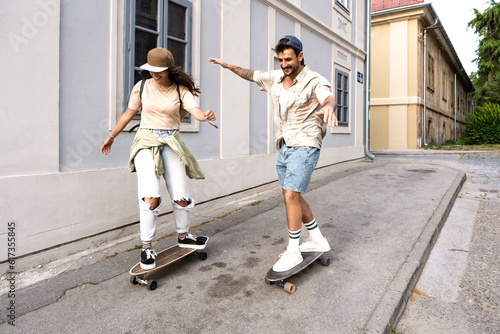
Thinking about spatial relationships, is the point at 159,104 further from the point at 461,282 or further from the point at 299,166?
Result: the point at 461,282

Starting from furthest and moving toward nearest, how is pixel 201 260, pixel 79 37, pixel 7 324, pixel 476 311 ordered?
pixel 79 37, pixel 201 260, pixel 476 311, pixel 7 324

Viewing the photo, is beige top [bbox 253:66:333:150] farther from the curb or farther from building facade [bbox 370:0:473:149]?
building facade [bbox 370:0:473:149]

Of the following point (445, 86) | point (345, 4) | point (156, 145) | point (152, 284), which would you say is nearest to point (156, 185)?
point (156, 145)

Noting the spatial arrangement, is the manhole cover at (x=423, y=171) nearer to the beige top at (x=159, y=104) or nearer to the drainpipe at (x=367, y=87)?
the drainpipe at (x=367, y=87)

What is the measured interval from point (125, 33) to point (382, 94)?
17.6m

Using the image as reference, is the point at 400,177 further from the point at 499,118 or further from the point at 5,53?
the point at 499,118

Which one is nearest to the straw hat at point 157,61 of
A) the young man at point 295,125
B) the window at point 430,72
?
the young man at point 295,125

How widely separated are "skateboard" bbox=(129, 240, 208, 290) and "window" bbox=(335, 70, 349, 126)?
26.4 feet

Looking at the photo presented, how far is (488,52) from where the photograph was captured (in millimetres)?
31344

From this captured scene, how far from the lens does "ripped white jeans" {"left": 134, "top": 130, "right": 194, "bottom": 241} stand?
2.86 m

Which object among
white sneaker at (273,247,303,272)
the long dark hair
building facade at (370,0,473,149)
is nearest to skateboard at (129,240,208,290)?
white sneaker at (273,247,303,272)

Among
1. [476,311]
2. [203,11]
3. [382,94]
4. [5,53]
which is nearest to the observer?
[476,311]

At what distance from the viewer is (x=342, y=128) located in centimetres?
1073

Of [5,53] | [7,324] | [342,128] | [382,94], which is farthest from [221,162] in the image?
[382,94]
